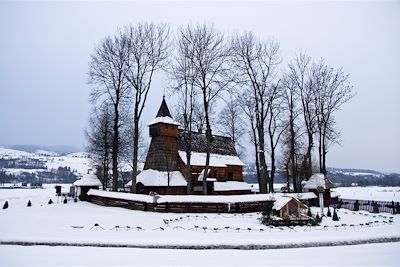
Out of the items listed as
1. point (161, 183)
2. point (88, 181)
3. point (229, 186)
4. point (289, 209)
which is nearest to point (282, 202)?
point (289, 209)

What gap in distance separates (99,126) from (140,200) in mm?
21180

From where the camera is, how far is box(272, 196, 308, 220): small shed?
783 inches

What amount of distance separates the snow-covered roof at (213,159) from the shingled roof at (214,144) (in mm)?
698

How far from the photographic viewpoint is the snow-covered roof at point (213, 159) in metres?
39.2

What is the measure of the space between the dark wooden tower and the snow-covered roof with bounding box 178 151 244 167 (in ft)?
5.46

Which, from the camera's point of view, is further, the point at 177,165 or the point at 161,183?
the point at 177,165

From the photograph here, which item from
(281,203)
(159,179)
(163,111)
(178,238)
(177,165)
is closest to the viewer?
(178,238)

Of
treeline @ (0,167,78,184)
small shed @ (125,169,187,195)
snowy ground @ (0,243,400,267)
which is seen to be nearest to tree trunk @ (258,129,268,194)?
small shed @ (125,169,187,195)

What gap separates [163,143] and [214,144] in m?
10.1

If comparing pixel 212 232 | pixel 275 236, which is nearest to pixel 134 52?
pixel 212 232

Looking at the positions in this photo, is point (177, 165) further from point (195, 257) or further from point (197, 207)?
point (195, 257)

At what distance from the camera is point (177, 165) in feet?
125

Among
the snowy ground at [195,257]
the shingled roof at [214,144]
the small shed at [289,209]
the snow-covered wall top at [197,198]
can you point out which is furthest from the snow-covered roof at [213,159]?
the snowy ground at [195,257]

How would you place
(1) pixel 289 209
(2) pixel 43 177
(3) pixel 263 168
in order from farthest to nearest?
(2) pixel 43 177, (3) pixel 263 168, (1) pixel 289 209
